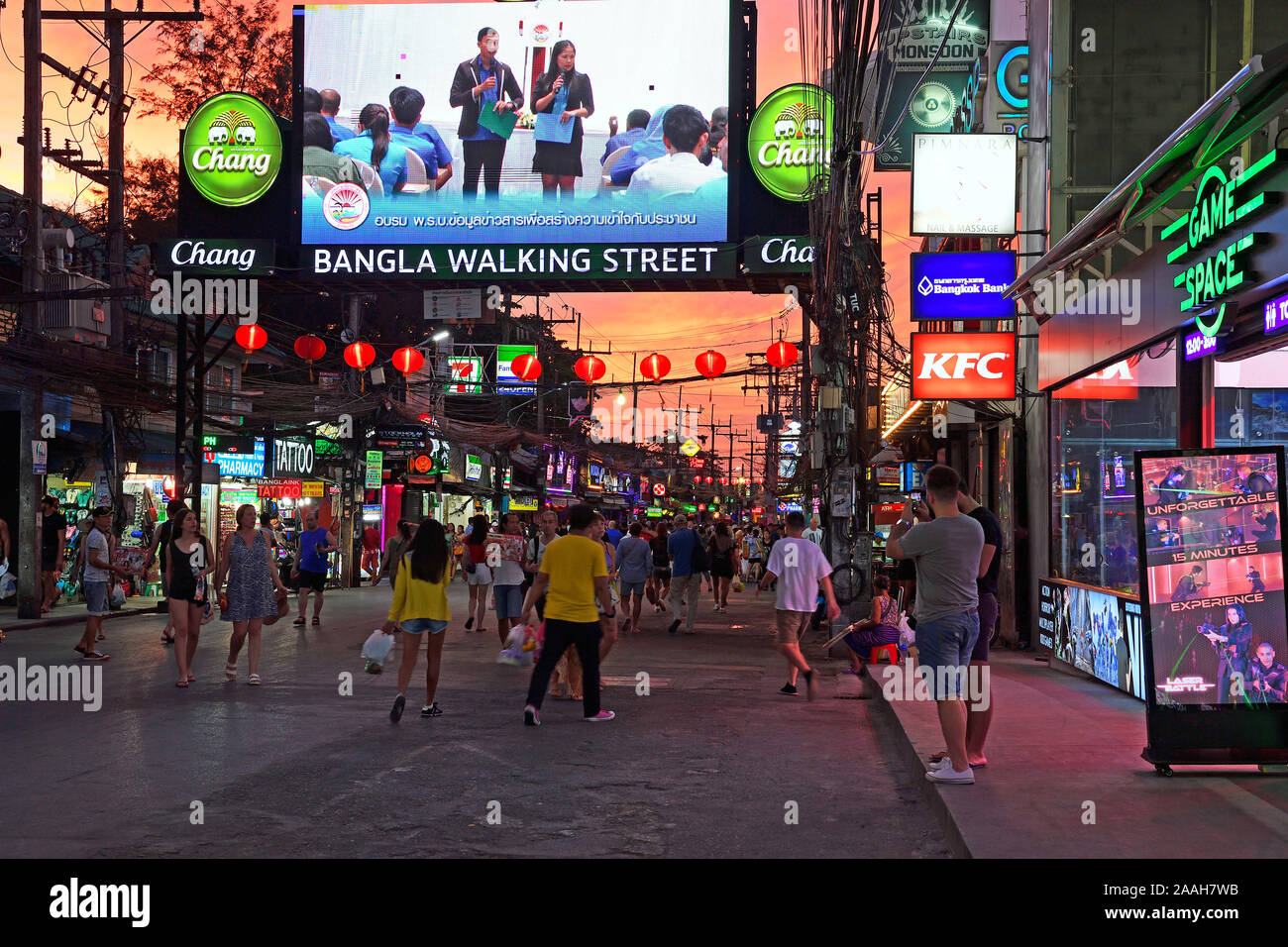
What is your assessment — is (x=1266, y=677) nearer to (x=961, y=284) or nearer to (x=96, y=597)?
(x=961, y=284)

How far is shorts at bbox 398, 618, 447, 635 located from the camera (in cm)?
1166

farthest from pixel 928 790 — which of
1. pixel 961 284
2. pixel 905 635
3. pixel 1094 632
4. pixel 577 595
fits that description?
pixel 961 284

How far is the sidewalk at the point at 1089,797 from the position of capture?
641 cm

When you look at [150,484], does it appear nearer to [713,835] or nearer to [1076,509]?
[1076,509]

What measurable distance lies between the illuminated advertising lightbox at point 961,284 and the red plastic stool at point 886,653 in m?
4.14

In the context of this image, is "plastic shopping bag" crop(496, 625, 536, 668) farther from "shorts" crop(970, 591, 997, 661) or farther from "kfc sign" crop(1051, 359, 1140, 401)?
"kfc sign" crop(1051, 359, 1140, 401)

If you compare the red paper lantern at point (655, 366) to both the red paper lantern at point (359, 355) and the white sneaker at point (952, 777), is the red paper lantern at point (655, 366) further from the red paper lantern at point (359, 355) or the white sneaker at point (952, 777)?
the white sneaker at point (952, 777)

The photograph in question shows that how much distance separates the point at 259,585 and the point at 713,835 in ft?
26.1

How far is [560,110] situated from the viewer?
81.1ft

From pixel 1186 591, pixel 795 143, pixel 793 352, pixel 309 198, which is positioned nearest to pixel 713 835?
Result: pixel 1186 591

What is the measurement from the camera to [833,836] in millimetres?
7359

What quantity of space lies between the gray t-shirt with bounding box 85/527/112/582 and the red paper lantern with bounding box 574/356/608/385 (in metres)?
9.49

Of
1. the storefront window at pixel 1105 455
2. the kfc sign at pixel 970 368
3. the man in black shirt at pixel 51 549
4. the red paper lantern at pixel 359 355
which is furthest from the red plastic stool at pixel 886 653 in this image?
the man in black shirt at pixel 51 549

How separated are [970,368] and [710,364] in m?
6.32
